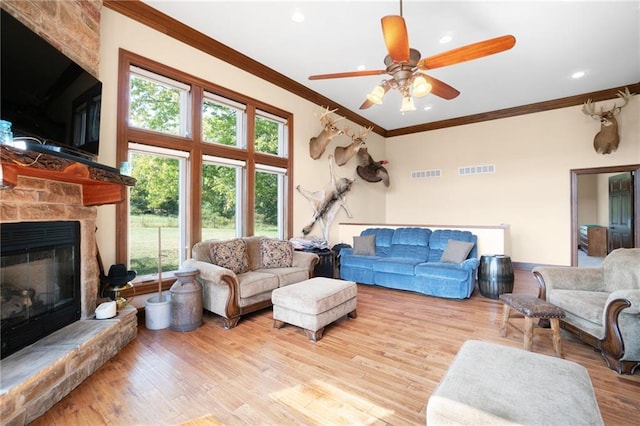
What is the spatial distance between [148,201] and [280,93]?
2838 mm

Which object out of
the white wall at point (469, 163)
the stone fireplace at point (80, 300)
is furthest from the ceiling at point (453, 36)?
the stone fireplace at point (80, 300)

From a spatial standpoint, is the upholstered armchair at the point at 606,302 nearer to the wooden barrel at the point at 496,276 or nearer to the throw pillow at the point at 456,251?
the wooden barrel at the point at 496,276

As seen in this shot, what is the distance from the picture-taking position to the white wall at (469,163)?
4508 mm

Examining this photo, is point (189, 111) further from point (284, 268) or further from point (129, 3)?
point (284, 268)

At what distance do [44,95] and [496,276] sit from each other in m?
5.36

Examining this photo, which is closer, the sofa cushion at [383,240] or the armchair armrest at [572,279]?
the armchair armrest at [572,279]

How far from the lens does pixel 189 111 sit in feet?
12.6

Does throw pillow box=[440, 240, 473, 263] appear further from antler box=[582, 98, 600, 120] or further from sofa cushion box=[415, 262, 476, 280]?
antler box=[582, 98, 600, 120]

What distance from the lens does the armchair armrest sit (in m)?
2.88

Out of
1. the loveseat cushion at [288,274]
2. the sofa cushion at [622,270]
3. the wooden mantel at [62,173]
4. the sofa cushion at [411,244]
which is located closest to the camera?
the wooden mantel at [62,173]

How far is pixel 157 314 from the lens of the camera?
9.99 feet

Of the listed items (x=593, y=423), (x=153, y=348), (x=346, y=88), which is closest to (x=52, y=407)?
(x=153, y=348)

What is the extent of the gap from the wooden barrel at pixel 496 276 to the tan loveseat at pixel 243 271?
2552 millimetres

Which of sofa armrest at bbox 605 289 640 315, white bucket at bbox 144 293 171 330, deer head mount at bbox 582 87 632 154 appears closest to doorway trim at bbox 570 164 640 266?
deer head mount at bbox 582 87 632 154
